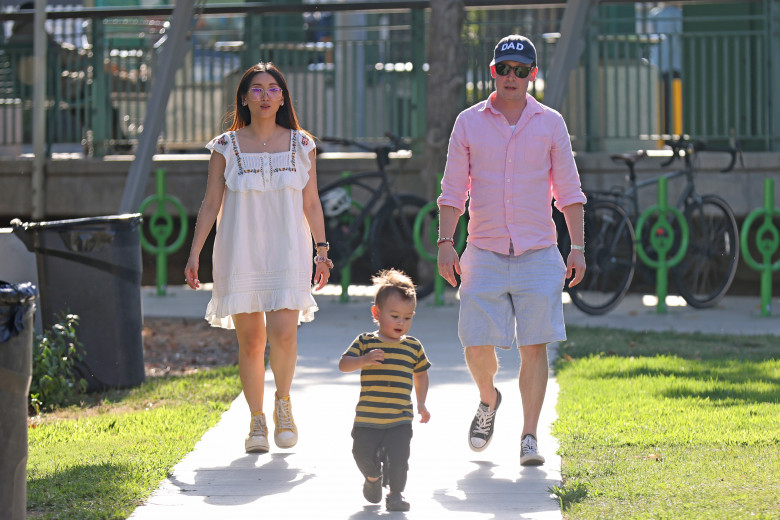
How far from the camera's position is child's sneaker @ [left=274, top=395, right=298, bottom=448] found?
5.97 metres

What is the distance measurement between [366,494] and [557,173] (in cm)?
175

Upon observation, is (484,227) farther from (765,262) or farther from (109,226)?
(765,262)

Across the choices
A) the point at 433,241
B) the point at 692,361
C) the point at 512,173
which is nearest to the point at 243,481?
the point at 512,173

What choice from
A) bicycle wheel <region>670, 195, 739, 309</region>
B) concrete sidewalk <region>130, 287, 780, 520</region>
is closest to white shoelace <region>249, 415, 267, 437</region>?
concrete sidewalk <region>130, 287, 780, 520</region>

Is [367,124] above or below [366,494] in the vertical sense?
above

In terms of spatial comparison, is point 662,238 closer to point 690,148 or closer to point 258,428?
point 690,148

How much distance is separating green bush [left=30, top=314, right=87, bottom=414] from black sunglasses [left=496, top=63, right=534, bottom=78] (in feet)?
10.3

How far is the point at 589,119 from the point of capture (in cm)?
1320

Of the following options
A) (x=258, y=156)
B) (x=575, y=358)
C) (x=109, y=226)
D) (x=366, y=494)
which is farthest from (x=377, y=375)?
(x=575, y=358)

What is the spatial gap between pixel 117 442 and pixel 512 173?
7.62ft

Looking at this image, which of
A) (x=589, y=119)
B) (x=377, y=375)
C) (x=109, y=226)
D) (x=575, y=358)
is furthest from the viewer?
(x=589, y=119)

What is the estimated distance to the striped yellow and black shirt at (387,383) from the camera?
192 inches

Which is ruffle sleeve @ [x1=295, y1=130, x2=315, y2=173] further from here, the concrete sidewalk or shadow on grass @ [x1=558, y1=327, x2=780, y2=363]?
shadow on grass @ [x1=558, y1=327, x2=780, y2=363]

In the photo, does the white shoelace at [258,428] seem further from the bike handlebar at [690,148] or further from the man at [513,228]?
the bike handlebar at [690,148]
